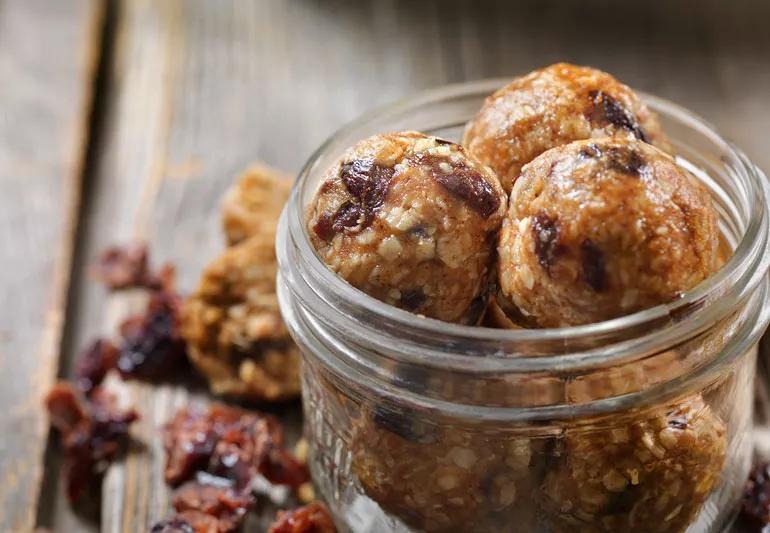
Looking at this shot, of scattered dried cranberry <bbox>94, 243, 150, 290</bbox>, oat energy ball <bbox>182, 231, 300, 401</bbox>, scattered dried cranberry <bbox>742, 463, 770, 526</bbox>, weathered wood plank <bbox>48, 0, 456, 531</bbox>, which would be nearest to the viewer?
scattered dried cranberry <bbox>742, 463, 770, 526</bbox>

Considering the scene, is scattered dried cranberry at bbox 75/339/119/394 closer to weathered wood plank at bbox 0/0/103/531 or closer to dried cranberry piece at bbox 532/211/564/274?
weathered wood plank at bbox 0/0/103/531

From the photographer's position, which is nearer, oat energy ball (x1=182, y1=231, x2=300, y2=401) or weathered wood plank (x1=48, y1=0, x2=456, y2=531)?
oat energy ball (x1=182, y1=231, x2=300, y2=401)

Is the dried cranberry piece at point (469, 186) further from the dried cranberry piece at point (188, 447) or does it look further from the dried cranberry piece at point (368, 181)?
the dried cranberry piece at point (188, 447)

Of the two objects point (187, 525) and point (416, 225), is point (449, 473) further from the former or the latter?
point (187, 525)

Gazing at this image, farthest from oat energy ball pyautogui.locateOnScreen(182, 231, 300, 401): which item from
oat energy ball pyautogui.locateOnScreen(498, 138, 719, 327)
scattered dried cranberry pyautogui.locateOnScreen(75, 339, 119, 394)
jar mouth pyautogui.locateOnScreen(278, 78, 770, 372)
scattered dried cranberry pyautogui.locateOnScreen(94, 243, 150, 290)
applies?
oat energy ball pyautogui.locateOnScreen(498, 138, 719, 327)

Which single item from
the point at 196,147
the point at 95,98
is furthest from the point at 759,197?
the point at 95,98

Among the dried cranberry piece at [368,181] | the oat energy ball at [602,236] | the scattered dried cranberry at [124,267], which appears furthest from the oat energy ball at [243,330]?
the oat energy ball at [602,236]

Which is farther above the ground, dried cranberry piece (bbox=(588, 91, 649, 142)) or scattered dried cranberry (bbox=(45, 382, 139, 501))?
dried cranberry piece (bbox=(588, 91, 649, 142))
